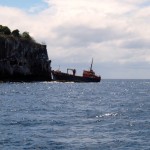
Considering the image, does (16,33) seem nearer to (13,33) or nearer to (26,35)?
(13,33)

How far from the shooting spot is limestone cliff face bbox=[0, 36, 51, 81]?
150m

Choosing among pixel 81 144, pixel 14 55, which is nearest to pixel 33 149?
pixel 81 144

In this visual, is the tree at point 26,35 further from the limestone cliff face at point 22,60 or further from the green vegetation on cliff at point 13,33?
the limestone cliff face at point 22,60

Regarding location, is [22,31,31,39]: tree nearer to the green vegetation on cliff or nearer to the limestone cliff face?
the green vegetation on cliff

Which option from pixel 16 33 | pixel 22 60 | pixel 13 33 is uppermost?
pixel 16 33

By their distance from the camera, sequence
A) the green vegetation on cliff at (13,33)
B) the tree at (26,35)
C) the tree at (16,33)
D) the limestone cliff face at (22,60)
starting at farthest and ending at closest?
the tree at (26,35)
the tree at (16,33)
the green vegetation on cliff at (13,33)
the limestone cliff face at (22,60)

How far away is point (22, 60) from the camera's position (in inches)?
6196

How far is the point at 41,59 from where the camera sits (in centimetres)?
16875

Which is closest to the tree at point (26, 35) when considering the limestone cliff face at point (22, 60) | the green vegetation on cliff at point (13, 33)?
the green vegetation on cliff at point (13, 33)

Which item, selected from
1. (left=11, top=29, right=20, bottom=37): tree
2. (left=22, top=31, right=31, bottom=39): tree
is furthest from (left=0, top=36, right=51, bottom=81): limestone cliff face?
(left=11, top=29, right=20, bottom=37): tree

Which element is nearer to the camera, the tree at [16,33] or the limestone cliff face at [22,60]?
the limestone cliff face at [22,60]

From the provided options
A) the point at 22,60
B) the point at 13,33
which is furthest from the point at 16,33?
the point at 22,60

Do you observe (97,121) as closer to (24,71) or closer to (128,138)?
(128,138)

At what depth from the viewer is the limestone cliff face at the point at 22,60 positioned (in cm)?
15012
